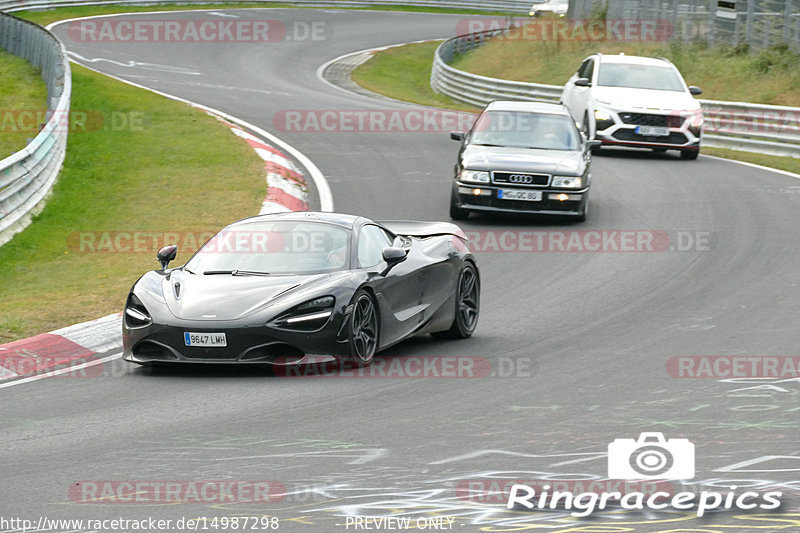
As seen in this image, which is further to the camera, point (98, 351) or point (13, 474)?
point (98, 351)

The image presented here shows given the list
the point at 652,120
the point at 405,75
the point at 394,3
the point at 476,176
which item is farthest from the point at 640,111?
the point at 394,3

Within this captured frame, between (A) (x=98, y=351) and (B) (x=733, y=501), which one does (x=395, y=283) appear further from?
(B) (x=733, y=501)

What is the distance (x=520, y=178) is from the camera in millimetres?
17531

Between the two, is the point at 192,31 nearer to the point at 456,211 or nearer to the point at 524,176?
the point at 456,211

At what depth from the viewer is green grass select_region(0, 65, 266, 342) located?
1313 cm

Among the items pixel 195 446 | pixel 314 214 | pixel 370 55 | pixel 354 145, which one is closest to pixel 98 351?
pixel 314 214

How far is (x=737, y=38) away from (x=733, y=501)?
28.7m

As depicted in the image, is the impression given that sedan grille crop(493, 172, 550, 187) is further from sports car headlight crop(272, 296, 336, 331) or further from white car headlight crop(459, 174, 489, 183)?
sports car headlight crop(272, 296, 336, 331)

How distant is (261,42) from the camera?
45.2 metres

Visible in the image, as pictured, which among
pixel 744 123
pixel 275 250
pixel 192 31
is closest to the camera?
pixel 275 250

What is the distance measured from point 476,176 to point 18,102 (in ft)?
41.9

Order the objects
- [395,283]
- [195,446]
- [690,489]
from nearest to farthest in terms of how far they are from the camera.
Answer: [690,489]
[195,446]
[395,283]

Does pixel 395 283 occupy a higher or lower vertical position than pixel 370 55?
higher

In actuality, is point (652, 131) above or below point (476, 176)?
below
